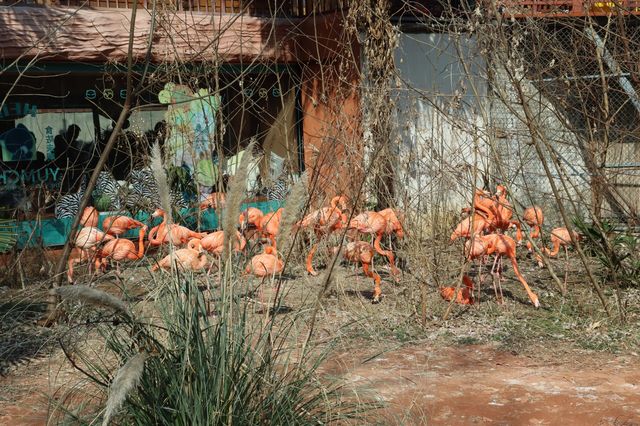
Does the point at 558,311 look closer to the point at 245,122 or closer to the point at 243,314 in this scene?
the point at 243,314

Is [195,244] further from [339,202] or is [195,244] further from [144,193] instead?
[144,193]

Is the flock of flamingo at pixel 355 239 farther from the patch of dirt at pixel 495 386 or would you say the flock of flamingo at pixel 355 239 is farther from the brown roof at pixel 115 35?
Answer: the brown roof at pixel 115 35

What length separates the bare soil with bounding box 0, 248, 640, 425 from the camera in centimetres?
507

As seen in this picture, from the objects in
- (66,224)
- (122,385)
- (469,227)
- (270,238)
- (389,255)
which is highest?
(122,385)

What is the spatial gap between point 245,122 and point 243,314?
29.1 feet

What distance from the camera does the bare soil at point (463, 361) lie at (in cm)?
507

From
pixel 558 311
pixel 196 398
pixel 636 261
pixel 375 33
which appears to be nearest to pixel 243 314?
pixel 196 398

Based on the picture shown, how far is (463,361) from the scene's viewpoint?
6281 mm

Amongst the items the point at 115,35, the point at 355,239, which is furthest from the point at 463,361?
the point at 115,35

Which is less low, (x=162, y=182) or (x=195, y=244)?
(x=162, y=182)

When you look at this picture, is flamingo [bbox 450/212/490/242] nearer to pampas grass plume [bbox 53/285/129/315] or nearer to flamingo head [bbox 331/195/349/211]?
flamingo head [bbox 331/195/349/211]

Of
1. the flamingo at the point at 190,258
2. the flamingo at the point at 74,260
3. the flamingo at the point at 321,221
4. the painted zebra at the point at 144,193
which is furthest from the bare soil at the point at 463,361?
the painted zebra at the point at 144,193

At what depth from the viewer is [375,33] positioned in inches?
421

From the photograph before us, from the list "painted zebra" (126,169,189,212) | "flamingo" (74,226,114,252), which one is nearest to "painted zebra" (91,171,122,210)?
"painted zebra" (126,169,189,212)
